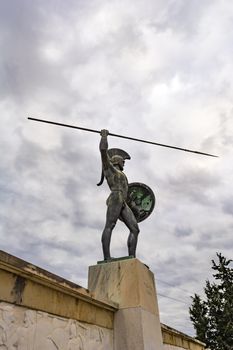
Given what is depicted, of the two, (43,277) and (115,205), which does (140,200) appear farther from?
(43,277)

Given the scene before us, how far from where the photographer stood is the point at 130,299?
17.3ft

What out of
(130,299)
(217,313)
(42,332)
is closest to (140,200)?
(130,299)

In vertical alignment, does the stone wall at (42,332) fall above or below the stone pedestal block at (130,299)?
below

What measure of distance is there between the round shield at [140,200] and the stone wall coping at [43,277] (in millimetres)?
2558

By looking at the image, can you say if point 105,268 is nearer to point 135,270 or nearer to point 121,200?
point 135,270

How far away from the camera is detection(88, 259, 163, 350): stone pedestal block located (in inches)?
A: 197

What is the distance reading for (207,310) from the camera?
2506cm

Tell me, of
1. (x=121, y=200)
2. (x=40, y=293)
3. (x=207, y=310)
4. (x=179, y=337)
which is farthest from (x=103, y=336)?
(x=207, y=310)

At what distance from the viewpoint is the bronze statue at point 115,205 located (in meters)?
6.02

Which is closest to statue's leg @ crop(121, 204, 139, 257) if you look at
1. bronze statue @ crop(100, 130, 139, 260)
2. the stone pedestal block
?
bronze statue @ crop(100, 130, 139, 260)

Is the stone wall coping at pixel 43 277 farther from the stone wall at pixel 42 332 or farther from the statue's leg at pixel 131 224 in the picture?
the statue's leg at pixel 131 224

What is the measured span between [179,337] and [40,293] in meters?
5.86

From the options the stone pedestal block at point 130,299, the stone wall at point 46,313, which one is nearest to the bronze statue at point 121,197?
the stone pedestal block at point 130,299

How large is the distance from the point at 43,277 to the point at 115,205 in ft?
8.96
